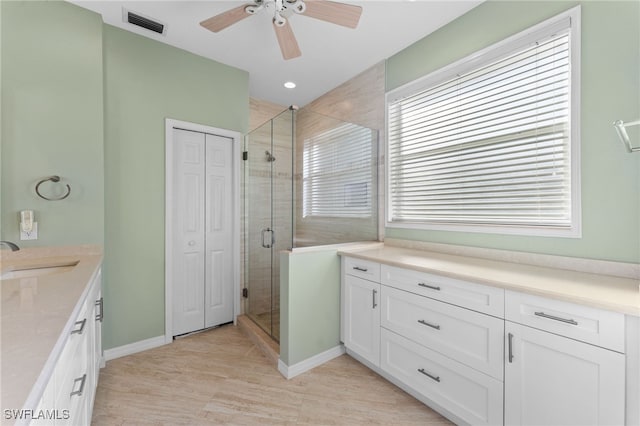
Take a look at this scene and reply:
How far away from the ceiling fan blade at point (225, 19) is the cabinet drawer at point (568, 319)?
222cm

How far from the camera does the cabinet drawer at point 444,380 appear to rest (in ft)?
4.66

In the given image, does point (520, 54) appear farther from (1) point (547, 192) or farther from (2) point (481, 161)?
(1) point (547, 192)

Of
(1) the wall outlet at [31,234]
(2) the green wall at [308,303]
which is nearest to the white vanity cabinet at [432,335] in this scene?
(2) the green wall at [308,303]

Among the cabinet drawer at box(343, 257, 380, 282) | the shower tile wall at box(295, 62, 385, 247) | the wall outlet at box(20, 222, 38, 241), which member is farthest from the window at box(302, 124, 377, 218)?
the wall outlet at box(20, 222, 38, 241)

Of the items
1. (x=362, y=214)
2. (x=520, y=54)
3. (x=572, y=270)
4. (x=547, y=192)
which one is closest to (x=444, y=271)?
(x=572, y=270)

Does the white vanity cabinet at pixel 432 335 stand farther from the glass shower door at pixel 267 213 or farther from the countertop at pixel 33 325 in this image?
the countertop at pixel 33 325

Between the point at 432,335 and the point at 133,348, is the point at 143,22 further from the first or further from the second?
the point at 432,335

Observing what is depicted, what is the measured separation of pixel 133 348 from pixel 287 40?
282cm

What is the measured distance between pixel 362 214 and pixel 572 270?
5.29 ft

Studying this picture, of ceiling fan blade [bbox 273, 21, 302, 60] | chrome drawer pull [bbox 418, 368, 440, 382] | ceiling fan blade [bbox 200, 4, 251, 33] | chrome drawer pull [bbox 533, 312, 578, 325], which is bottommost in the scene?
chrome drawer pull [bbox 418, 368, 440, 382]

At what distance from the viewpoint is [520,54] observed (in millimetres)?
1839

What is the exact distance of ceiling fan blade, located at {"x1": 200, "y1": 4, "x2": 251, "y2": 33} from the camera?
5.70ft

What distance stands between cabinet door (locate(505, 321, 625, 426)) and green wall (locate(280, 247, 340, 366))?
1277mm

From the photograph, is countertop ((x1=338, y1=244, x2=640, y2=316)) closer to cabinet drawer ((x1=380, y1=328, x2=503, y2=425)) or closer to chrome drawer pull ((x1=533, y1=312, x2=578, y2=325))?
chrome drawer pull ((x1=533, y1=312, x2=578, y2=325))
